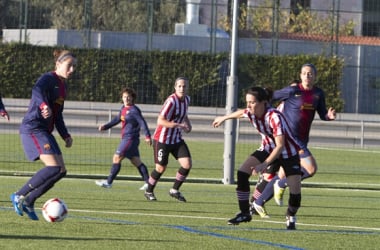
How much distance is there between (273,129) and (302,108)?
332 cm

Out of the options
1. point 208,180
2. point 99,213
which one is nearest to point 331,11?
point 208,180

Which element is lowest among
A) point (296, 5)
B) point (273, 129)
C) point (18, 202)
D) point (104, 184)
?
point (104, 184)

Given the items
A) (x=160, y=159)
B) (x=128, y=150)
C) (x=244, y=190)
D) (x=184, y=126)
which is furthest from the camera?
(x=128, y=150)

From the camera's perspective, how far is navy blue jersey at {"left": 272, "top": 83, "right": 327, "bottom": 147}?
1538 cm

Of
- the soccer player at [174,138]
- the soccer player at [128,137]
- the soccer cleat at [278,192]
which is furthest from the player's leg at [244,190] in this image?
the soccer player at [128,137]

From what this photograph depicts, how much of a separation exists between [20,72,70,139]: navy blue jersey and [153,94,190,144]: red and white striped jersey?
395 cm

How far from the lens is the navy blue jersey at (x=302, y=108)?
15383 mm

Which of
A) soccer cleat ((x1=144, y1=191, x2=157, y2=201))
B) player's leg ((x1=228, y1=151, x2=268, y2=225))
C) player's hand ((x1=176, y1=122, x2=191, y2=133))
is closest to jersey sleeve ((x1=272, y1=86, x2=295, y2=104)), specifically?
player's hand ((x1=176, y1=122, x2=191, y2=133))

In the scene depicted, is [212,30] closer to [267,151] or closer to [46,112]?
[267,151]

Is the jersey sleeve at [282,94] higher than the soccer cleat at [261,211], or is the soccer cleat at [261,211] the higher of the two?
the jersey sleeve at [282,94]

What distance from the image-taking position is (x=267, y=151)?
12.7 metres

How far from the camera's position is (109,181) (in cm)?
1861

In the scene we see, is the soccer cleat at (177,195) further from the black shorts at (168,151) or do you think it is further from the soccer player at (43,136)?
the soccer player at (43,136)

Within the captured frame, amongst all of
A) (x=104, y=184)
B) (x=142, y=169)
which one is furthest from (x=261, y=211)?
(x=104, y=184)
